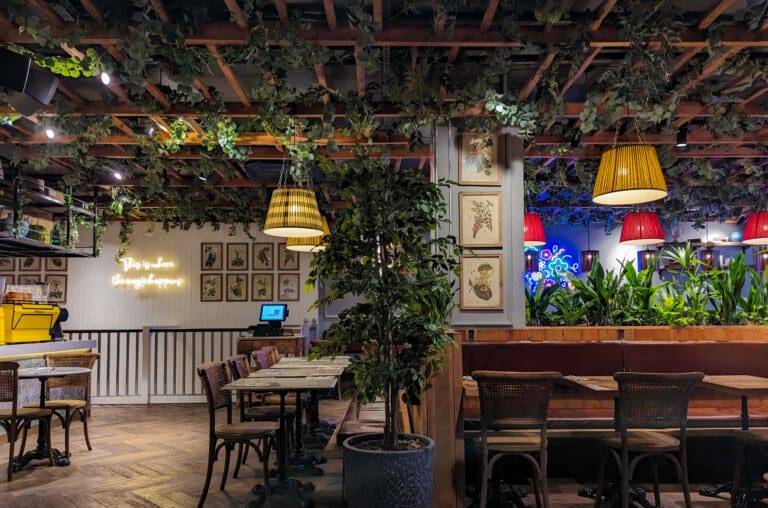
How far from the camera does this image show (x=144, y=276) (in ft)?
36.7

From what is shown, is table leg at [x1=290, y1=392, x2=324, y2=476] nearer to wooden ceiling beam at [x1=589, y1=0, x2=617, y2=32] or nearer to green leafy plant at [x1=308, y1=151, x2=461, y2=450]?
green leafy plant at [x1=308, y1=151, x2=461, y2=450]

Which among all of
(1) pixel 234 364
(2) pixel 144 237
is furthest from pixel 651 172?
(2) pixel 144 237

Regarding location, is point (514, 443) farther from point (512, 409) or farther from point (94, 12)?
point (94, 12)

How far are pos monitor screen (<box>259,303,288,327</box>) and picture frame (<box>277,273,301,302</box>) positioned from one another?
3.64ft

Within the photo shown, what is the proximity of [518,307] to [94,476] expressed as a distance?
13.0 ft

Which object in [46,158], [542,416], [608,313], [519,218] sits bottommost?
[542,416]

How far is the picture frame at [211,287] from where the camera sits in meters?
11.2

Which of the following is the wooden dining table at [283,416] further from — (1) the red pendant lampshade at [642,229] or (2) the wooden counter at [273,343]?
(2) the wooden counter at [273,343]

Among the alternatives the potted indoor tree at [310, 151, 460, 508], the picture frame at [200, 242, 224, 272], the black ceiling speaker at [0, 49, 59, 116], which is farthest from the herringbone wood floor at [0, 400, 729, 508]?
the picture frame at [200, 242, 224, 272]

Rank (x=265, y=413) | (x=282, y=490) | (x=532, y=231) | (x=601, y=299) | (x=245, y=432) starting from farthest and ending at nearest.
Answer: (x=532, y=231), (x=601, y=299), (x=265, y=413), (x=282, y=490), (x=245, y=432)

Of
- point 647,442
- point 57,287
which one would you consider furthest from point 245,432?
point 57,287

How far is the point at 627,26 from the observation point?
13.8 feet

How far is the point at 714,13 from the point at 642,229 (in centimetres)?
348

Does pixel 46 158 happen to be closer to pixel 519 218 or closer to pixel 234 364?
pixel 234 364
